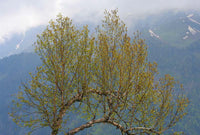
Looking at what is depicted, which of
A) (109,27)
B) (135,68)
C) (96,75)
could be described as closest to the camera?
(135,68)

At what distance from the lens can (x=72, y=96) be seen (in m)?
20.2

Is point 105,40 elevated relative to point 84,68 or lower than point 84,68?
elevated

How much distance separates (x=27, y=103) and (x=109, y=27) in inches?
449

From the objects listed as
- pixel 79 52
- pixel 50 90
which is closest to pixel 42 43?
pixel 79 52

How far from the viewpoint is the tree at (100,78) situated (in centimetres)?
1630

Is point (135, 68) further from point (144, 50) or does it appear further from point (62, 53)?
point (62, 53)

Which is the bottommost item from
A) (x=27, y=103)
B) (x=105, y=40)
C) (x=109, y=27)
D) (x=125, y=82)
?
(x=27, y=103)

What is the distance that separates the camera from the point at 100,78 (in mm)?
17656

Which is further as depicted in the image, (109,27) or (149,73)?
(109,27)

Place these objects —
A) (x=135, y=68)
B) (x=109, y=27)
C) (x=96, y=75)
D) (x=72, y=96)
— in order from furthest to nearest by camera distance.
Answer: (x=72, y=96)
(x=96, y=75)
(x=109, y=27)
(x=135, y=68)

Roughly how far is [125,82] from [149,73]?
2.31 meters

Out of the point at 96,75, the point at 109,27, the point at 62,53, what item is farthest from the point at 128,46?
the point at 62,53

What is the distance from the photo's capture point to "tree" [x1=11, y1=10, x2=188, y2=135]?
16.3m

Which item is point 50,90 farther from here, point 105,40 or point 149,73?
point 149,73
